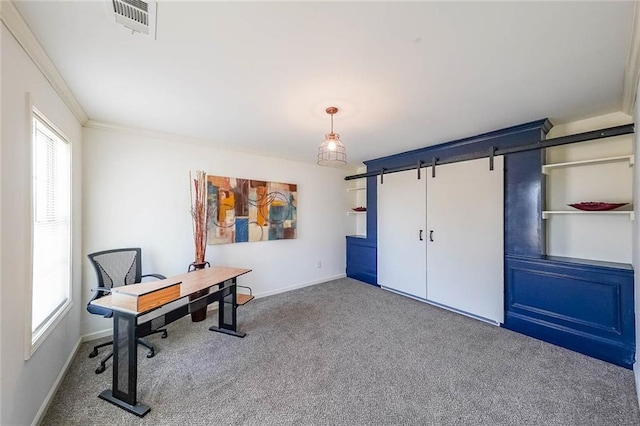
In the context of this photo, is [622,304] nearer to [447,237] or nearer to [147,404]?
[447,237]

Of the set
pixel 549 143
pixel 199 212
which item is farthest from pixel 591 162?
pixel 199 212

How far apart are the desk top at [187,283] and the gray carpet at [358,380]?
27.4 inches

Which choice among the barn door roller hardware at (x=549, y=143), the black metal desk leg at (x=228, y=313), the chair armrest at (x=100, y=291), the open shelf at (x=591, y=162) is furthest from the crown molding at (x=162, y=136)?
the open shelf at (x=591, y=162)

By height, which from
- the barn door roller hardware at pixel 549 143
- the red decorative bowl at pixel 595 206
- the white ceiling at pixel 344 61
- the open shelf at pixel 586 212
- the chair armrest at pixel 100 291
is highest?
the white ceiling at pixel 344 61

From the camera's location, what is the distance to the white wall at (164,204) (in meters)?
2.82

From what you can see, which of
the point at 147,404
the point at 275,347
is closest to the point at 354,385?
the point at 275,347

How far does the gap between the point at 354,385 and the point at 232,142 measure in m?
3.20

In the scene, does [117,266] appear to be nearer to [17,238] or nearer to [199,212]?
[199,212]

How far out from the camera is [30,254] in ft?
5.12

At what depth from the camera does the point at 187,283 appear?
7.77 feet

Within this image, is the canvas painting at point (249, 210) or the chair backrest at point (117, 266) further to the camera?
the canvas painting at point (249, 210)

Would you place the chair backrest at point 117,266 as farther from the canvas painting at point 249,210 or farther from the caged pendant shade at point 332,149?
the caged pendant shade at point 332,149

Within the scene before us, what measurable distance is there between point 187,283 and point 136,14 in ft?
6.57

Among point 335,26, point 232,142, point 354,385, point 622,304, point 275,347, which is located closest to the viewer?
point 335,26
